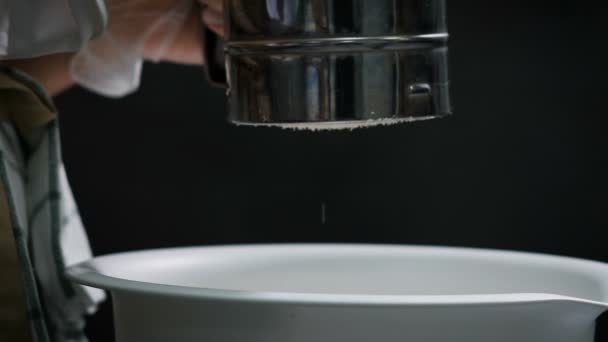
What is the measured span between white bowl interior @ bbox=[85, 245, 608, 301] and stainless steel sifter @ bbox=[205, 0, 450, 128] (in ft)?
0.42

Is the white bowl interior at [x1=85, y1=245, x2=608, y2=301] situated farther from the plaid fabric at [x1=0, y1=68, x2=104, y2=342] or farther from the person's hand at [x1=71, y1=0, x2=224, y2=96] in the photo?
the person's hand at [x1=71, y1=0, x2=224, y2=96]

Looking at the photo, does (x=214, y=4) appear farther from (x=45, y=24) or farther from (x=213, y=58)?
(x=45, y=24)

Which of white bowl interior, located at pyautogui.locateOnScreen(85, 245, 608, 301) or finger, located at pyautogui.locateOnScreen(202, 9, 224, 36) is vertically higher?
finger, located at pyautogui.locateOnScreen(202, 9, 224, 36)

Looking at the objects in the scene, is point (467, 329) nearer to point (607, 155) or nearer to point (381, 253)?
point (381, 253)

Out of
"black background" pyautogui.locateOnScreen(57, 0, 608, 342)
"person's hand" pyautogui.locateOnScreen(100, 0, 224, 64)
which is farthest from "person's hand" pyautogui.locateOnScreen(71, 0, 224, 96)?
"black background" pyautogui.locateOnScreen(57, 0, 608, 342)

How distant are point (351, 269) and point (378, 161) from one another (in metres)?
0.65

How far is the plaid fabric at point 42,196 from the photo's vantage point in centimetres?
54

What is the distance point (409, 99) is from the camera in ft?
1.50

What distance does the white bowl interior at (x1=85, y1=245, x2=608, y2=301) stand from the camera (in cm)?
55

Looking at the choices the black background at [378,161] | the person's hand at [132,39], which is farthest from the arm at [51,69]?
the black background at [378,161]

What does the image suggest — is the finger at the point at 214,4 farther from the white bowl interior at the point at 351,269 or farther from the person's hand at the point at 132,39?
the white bowl interior at the point at 351,269

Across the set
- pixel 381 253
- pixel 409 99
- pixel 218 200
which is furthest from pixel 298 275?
pixel 218 200

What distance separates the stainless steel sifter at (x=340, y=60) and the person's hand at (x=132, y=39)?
0.61ft

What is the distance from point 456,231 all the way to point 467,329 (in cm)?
82
